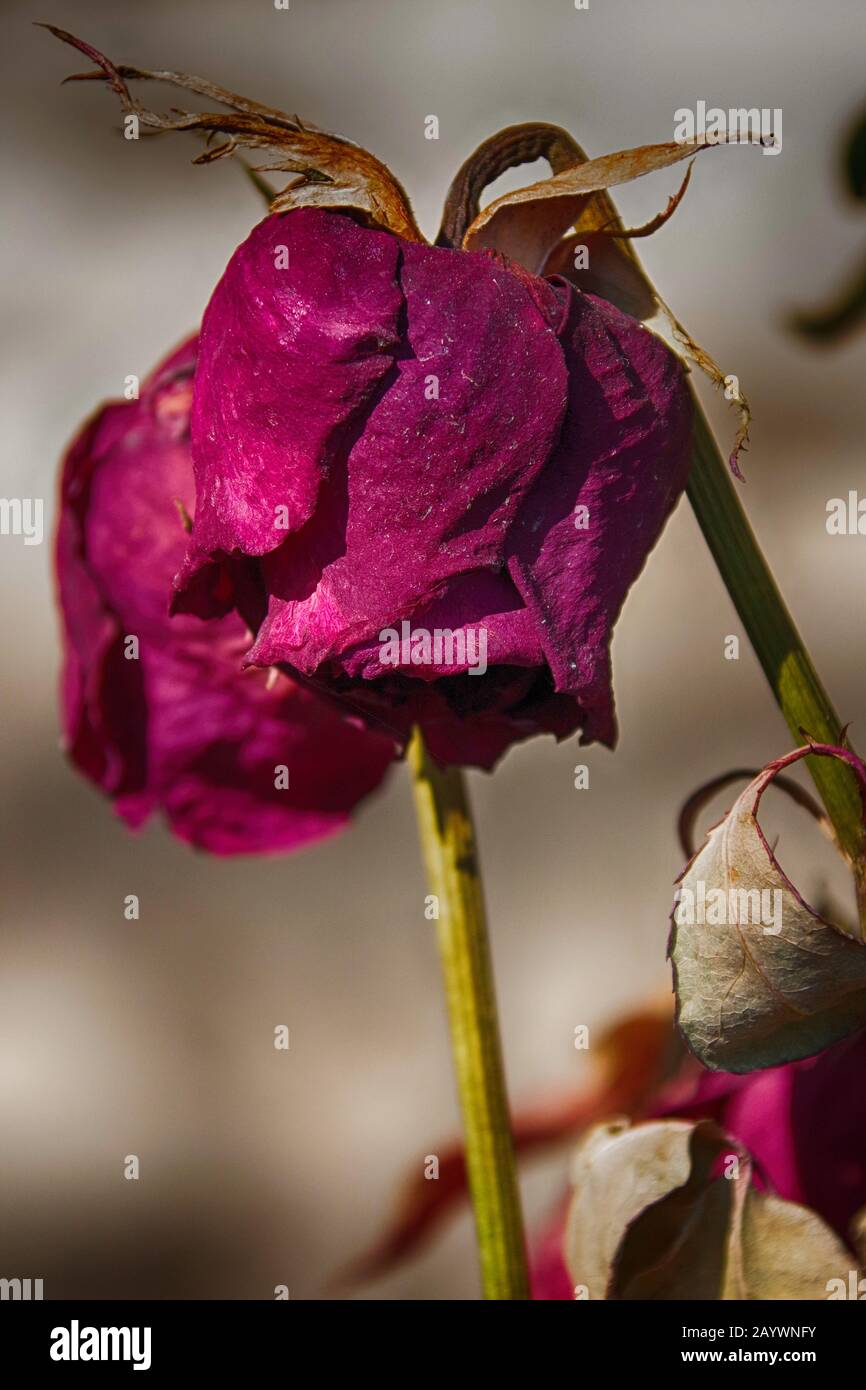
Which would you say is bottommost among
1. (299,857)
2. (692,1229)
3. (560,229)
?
(692,1229)

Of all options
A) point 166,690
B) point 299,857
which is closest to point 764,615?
point 166,690

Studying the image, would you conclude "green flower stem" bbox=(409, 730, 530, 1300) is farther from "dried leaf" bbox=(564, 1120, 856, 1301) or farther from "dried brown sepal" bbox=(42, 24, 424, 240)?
"dried brown sepal" bbox=(42, 24, 424, 240)

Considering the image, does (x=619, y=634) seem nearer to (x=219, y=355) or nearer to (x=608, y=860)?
(x=608, y=860)

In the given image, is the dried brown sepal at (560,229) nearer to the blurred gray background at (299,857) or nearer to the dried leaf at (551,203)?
the dried leaf at (551,203)

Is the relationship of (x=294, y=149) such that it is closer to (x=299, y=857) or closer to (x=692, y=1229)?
(x=692, y=1229)

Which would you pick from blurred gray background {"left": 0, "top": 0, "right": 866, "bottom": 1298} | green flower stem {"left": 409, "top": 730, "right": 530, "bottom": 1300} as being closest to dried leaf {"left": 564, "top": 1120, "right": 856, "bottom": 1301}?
green flower stem {"left": 409, "top": 730, "right": 530, "bottom": 1300}

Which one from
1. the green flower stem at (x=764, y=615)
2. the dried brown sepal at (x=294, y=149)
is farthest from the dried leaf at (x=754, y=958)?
the dried brown sepal at (x=294, y=149)
